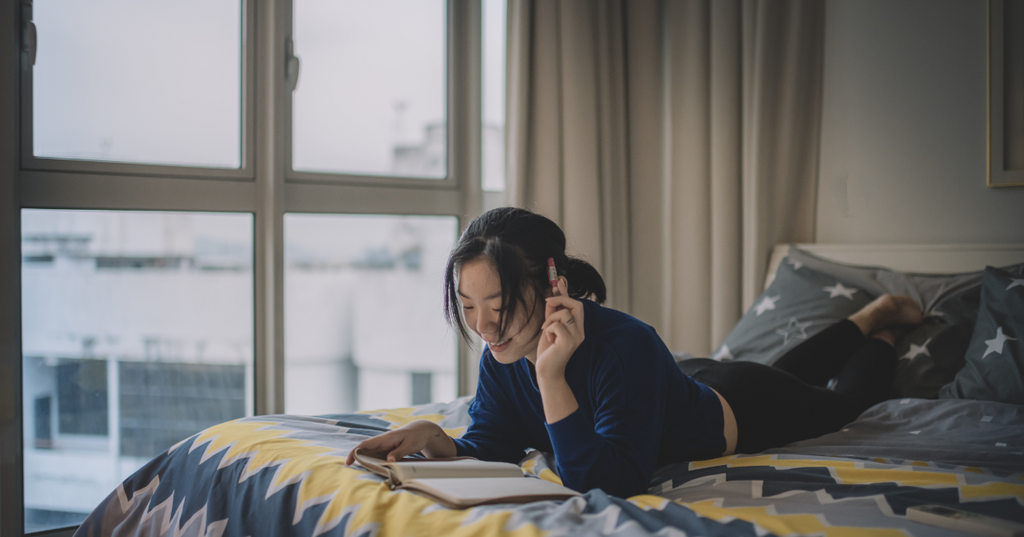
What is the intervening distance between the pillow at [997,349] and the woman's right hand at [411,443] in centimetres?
119

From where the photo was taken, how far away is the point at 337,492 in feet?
3.38

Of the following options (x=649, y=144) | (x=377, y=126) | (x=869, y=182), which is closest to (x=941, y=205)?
(x=869, y=182)

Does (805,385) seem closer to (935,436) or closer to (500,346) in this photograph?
(935,436)

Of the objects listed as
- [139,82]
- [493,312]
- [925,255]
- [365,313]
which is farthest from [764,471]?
[139,82]

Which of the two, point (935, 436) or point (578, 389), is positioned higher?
point (578, 389)

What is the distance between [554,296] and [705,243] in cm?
178

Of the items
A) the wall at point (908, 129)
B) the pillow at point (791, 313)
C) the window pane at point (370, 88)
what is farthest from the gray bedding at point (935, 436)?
the window pane at point (370, 88)

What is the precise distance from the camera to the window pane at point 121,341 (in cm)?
207

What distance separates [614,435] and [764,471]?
1.00 feet

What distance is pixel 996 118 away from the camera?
79.7 inches

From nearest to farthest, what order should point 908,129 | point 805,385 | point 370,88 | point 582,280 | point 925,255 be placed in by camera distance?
point 582,280, point 805,385, point 925,255, point 908,129, point 370,88

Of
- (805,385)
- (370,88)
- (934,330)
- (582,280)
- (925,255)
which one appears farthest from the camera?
(370,88)

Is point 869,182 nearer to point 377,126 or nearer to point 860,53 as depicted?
point 860,53

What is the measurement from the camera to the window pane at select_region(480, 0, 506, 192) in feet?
9.05
